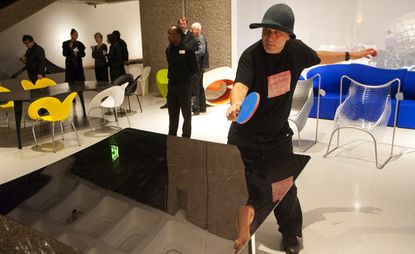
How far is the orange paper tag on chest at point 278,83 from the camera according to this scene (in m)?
2.05

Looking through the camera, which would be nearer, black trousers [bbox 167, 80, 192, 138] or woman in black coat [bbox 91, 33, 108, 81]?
black trousers [bbox 167, 80, 192, 138]

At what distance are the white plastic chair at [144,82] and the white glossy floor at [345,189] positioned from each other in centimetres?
288

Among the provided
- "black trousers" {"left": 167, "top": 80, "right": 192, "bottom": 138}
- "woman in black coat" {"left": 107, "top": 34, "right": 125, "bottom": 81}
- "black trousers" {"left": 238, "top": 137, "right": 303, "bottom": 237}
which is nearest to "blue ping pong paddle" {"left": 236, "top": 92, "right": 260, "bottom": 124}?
"black trousers" {"left": 238, "top": 137, "right": 303, "bottom": 237}

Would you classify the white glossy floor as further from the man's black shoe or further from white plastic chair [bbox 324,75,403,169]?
white plastic chair [bbox 324,75,403,169]

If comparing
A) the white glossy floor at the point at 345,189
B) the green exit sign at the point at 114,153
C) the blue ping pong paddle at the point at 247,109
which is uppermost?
the blue ping pong paddle at the point at 247,109

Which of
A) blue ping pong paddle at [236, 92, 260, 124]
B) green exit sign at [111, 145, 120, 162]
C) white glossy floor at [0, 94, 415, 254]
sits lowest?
white glossy floor at [0, 94, 415, 254]

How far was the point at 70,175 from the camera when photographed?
1.71 meters

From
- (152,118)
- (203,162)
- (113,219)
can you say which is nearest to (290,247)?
(203,162)

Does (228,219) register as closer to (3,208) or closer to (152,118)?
(3,208)

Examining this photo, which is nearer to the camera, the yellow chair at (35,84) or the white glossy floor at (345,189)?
the white glossy floor at (345,189)

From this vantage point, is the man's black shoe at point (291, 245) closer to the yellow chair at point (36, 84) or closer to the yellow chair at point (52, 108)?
the yellow chair at point (52, 108)

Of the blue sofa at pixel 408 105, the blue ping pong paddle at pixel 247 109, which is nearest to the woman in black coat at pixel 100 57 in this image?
the blue sofa at pixel 408 105

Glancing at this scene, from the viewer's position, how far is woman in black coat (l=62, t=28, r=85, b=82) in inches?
300

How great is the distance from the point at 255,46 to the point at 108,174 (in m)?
1.10
